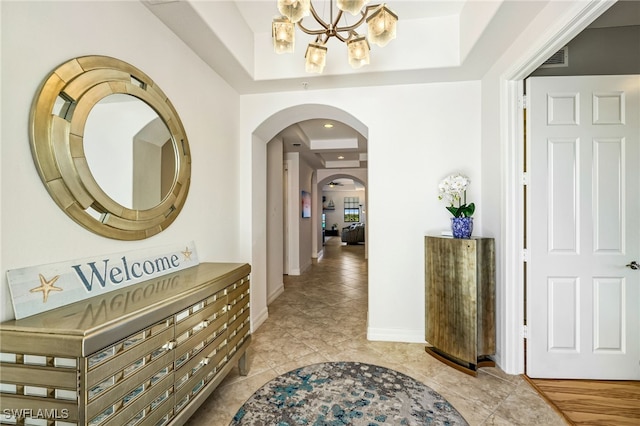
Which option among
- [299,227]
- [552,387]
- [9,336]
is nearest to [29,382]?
[9,336]

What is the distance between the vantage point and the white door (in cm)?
209

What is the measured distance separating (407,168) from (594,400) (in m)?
2.33

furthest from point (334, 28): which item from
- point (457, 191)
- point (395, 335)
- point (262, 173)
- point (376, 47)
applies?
point (395, 335)

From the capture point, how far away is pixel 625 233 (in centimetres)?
208

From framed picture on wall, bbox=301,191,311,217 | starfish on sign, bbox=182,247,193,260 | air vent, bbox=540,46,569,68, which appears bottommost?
starfish on sign, bbox=182,247,193,260

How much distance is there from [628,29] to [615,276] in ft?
7.13

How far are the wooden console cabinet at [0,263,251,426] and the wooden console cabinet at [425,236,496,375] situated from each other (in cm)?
199

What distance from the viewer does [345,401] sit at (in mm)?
1938

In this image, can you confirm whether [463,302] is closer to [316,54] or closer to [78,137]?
[316,54]

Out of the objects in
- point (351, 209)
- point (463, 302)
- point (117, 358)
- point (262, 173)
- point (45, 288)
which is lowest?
point (463, 302)

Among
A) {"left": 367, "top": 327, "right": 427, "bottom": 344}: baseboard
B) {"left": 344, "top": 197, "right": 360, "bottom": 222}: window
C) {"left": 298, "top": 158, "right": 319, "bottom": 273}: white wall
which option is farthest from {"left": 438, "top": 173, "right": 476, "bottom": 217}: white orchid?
{"left": 344, "top": 197, "right": 360, "bottom": 222}: window

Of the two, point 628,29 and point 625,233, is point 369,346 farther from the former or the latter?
point 628,29

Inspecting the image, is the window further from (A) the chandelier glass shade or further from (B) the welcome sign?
(B) the welcome sign

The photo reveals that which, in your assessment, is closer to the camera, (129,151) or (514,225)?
(129,151)
